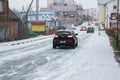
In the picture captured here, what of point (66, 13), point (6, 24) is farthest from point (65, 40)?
point (66, 13)

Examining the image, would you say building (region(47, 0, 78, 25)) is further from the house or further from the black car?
the black car

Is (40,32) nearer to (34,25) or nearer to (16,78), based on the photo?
(34,25)

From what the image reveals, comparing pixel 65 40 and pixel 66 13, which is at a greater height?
pixel 66 13

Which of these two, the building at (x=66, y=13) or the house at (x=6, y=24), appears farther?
the building at (x=66, y=13)

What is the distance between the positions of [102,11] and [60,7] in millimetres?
21055

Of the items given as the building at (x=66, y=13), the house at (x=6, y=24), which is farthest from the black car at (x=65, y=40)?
the building at (x=66, y=13)

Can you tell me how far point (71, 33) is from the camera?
32.5m

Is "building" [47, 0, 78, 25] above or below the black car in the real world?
above

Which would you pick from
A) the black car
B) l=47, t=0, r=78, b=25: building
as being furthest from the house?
l=47, t=0, r=78, b=25: building

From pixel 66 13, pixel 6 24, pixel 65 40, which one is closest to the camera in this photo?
pixel 65 40

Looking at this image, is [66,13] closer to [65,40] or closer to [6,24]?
[6,24]

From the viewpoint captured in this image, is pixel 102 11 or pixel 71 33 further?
pixel 102 11

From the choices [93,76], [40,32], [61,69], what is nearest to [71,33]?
[61,69]

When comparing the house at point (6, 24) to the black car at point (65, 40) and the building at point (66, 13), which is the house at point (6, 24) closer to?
the black car at point (65, 40)
